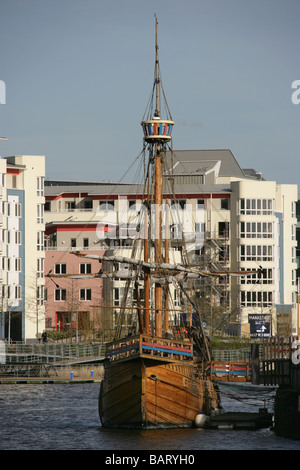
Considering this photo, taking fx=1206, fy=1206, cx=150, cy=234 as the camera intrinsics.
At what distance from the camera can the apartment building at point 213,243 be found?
142m

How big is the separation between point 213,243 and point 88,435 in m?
84.1

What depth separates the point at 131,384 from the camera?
6769 centimetres

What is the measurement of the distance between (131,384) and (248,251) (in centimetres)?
8399

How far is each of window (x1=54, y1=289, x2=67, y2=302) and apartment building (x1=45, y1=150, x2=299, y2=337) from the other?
4.7 inches

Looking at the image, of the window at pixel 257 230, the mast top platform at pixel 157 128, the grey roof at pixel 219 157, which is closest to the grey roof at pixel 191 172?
the grey roof at pixel 219 157

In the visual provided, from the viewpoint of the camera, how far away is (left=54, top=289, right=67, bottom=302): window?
14350cm

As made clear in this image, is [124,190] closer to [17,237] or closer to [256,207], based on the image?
[256,207]

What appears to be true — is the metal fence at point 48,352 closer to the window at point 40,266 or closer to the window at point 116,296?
the window at point 40,266

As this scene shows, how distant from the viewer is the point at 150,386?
67.0m

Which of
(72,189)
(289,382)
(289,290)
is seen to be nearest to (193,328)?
(289,382)

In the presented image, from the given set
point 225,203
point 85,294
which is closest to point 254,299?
point 225,203

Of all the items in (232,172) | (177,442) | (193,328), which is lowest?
(177,442)

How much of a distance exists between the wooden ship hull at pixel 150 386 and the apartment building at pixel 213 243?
205 feet

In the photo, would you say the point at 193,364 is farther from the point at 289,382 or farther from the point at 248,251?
the point at 248,251
